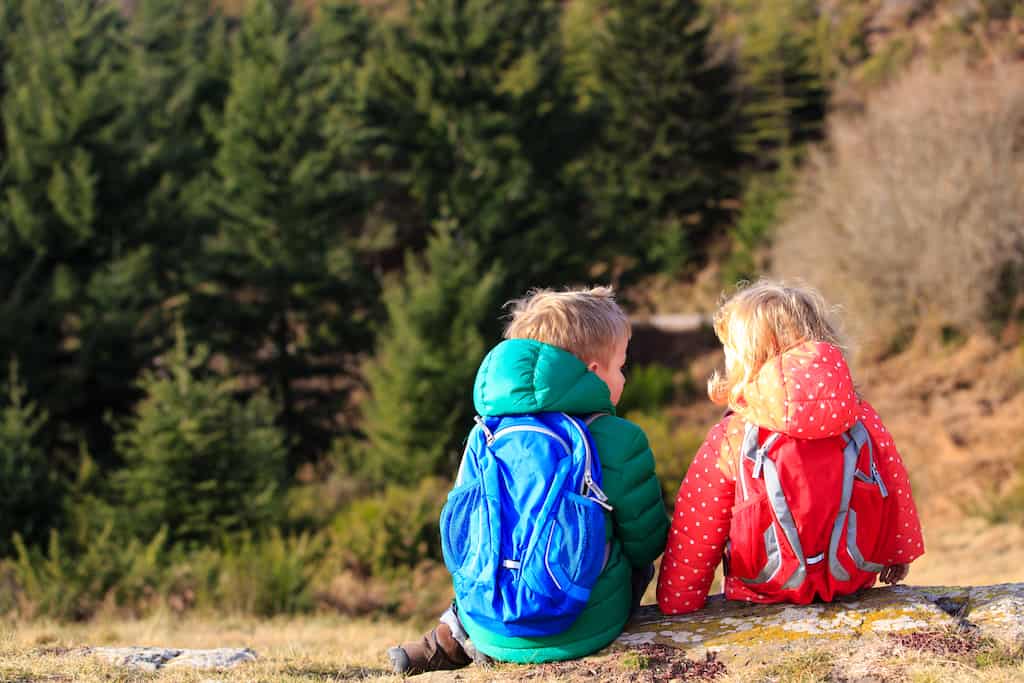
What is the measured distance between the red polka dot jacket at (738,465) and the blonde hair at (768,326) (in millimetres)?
83

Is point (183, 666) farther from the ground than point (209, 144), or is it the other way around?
point (209, 144)

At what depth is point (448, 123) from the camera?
26.0m

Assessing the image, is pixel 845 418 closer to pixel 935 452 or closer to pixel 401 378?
pixel 401 378

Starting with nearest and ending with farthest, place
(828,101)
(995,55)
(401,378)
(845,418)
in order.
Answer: (845,418) < (401,378) < (995,55) < (828,101)

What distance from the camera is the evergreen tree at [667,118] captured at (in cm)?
3391

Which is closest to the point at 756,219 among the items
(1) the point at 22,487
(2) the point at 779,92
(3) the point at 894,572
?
(2) the point at 779,92

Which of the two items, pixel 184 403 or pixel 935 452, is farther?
pixel 935 452

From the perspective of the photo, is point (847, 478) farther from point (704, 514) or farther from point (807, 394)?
point (704, 514)

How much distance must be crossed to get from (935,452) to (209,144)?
64.8ft

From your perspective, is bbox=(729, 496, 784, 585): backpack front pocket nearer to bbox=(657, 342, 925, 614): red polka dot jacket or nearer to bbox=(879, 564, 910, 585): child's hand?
bbox=(657, 342, 925, 614): red polka dot jacket

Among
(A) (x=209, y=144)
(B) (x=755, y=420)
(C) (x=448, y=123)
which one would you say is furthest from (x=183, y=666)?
(A) (x=209, y=144)

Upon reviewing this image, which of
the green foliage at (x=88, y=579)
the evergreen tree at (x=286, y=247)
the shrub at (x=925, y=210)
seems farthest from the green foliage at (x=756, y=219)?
the green foliage at (x=88, y=579)

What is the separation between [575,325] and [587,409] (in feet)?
0.88

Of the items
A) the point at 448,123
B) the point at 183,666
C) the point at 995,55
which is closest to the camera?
the point at 183,666
